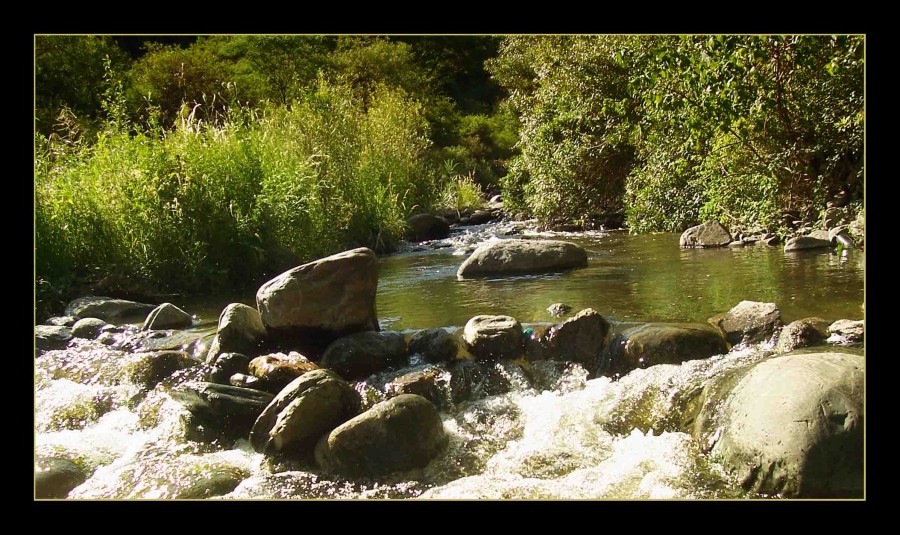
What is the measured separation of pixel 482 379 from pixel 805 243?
14.0 feet

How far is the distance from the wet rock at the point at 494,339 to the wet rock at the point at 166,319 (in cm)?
230

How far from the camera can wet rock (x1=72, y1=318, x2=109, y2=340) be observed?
510 centimetres

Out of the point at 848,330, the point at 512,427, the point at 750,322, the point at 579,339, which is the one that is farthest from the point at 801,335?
the point at 512,427

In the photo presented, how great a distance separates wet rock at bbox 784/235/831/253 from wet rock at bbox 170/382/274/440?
5.25 meters

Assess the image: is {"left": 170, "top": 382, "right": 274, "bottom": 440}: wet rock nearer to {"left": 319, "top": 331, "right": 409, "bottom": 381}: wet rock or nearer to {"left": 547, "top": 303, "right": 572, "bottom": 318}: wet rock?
{"left": 319, "top": 331, "right": 409, "bottom": 381}: wet rock

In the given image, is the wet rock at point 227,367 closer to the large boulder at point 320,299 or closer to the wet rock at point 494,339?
the large boulder at point 320,299

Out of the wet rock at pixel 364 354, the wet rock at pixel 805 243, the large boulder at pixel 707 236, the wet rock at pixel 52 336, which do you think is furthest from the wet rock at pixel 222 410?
the large boulder at pixel 707 236

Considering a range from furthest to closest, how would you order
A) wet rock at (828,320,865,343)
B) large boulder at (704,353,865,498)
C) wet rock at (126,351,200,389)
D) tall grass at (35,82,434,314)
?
tall grass at (35,82,434,314) < wet rock at (126,351,200,389) < wet rock at (828,320,865,343) < large boulder at (704,353,865,498)

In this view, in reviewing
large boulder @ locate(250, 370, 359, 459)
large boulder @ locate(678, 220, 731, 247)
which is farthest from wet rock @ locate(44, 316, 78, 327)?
large boulder @ locate(678, 220, 731, 247)

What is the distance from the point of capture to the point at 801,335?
4.00m

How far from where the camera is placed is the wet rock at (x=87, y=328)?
5098mm
